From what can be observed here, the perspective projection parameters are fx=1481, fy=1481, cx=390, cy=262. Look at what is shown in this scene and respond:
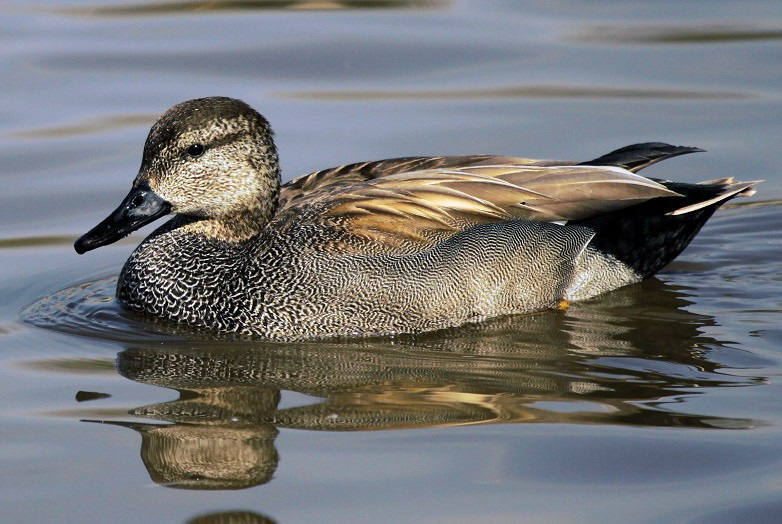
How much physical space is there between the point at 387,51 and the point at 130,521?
8.20m

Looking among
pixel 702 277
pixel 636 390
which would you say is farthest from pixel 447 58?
pixel 636 390

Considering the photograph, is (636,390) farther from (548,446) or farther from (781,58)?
(781,58)

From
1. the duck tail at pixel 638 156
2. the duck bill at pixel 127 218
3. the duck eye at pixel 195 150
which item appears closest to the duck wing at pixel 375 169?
the duck tail at pixel 638 156

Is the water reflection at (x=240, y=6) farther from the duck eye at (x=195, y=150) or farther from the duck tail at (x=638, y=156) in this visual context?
the duck eye at (x=195, y=150)

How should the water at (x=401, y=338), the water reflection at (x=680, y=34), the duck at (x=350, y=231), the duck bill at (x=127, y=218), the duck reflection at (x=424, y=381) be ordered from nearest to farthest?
the water at (x=401, y=338) → the duck reflection at (x=424, y=381) → the duck at (x=350, y=231) → the duck bill at (x=127, y=218) → the water reflection at (x=680, y=34)

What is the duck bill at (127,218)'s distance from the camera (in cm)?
805

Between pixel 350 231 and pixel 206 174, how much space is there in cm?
87

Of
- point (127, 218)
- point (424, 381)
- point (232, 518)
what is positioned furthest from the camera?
point (127, 218)

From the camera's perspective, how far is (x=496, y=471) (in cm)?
593

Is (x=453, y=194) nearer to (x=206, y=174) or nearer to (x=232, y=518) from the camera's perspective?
(x=206, y=174)

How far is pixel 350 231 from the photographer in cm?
799

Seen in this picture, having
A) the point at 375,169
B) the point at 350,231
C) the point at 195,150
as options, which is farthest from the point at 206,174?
the point at 375,169

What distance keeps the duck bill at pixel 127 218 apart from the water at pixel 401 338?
47 cm

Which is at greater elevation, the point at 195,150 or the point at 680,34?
the point at 680,34
